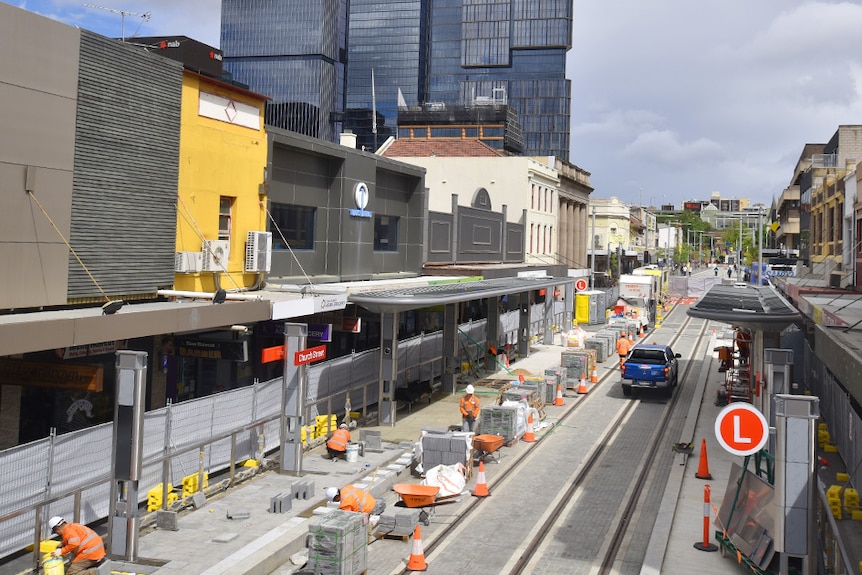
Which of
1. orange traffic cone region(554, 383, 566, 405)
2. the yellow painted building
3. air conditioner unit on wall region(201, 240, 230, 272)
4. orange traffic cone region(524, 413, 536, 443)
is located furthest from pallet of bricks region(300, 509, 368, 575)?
orange traffic cone region(554, 383, 566, 405)

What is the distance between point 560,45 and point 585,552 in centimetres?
18161

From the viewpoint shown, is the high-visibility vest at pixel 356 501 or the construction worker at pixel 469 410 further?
the construction worker at pixel 469 410

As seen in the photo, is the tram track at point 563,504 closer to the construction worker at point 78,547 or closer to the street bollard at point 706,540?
the street bollard at point 706,540

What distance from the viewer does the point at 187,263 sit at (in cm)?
1747

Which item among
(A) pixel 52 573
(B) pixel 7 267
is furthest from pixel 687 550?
(B) pixel 7 267

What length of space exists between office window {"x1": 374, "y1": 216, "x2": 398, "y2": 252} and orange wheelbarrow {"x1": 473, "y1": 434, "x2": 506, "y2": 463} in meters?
11.2

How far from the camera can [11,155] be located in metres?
13.2

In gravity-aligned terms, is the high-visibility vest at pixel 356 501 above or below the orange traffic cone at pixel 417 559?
above

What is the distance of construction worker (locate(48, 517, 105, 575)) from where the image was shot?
11.5 meters

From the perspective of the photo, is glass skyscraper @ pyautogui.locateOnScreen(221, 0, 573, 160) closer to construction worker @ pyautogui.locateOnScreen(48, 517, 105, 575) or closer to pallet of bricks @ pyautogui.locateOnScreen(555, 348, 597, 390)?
pallet of bricks @ pyautogui.locateOnScreen(555, 348, 597, 390)

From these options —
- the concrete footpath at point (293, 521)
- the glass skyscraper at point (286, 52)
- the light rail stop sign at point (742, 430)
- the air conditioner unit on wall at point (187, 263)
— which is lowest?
the concrete footpath at point (293, 521)

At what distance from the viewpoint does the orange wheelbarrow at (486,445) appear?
1923cm

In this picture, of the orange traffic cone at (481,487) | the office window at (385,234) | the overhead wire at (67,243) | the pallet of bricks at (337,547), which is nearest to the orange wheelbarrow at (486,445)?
the orange traffic cone at (481,487)

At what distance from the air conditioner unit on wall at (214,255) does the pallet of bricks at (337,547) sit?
775 cm
